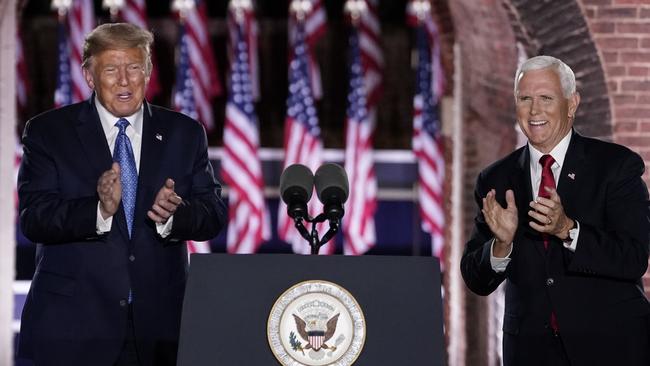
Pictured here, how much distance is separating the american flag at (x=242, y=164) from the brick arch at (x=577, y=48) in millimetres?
4083

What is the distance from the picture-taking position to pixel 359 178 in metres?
10.9

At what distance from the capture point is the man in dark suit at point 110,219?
3436 millimetres

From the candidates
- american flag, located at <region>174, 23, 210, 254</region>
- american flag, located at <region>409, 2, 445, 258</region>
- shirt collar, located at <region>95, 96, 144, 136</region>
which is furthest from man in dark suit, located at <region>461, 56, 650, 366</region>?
american flag, located at <region>174, 23, 210, 254</region>

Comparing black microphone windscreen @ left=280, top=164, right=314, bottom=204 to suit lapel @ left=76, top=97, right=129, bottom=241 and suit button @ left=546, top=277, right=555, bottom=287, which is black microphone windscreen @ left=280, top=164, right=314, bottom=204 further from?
suit button @ left=546, top=277, right=555, bottom=287

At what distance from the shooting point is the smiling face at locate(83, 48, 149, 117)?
3.58 m

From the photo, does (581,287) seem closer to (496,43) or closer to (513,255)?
(513,255)

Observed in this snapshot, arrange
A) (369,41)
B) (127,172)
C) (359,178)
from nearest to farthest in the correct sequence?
(127,172) → (359,178) → (369,41)

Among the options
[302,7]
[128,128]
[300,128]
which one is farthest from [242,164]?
[128,128]

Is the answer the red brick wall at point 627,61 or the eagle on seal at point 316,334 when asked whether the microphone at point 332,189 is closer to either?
the eagle on seal at point 316,334

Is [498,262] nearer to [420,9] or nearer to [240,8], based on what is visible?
[240,8]

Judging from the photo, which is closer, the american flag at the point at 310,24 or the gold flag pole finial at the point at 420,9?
the american flag at the point at 310,24

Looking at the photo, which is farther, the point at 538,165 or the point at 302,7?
the point at 302,7

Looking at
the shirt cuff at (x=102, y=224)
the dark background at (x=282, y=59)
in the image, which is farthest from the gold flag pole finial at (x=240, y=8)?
the shirt cuff at (x=102, y=224)

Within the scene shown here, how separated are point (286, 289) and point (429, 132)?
7725mm
